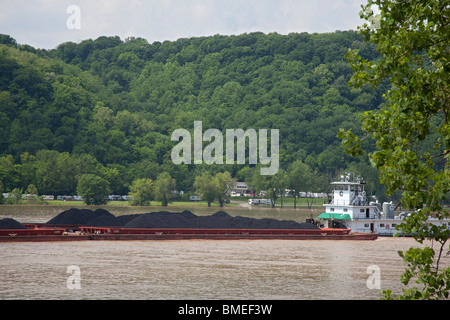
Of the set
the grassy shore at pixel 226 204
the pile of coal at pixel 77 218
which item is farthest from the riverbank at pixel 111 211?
the pile of coal at pixel 77 218

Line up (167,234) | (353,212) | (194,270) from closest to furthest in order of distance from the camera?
(194,270)
(167,234)
(353,212)

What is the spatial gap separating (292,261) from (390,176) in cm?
2893

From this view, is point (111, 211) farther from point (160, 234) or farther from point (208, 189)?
point (160, 234)

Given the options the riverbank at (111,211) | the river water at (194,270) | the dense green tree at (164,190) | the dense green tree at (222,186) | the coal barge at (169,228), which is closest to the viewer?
the river water at (194,270)

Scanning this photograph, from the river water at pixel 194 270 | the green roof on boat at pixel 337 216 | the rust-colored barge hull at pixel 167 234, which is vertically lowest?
the river water at pixel 194 270

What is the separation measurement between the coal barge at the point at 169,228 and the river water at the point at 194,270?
1379 millimetres

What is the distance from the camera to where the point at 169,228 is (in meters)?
52.6

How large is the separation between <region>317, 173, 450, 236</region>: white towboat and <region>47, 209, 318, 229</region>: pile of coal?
342cm

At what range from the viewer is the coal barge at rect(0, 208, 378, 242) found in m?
49.4

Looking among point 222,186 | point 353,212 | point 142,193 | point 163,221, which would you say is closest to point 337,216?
point 353,212

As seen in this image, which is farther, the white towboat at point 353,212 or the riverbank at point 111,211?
the riverbank at point 111,211

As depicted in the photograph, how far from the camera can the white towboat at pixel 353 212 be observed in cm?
5897

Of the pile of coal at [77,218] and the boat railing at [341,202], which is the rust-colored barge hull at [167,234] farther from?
the boat railing at [341,202]

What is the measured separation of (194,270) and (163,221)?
63.7 ft
